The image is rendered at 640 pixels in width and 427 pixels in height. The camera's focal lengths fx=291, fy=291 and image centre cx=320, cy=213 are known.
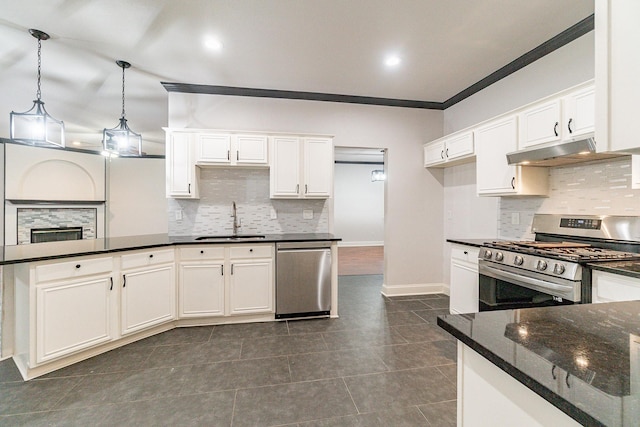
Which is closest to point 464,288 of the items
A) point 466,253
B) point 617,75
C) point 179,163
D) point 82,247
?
point 466,253

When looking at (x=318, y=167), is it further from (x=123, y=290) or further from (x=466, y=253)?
(x=123, y=290)

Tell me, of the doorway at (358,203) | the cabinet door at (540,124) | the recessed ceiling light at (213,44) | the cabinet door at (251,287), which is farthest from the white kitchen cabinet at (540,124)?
the doorway at (358,203)

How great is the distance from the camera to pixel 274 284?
10.4 feet

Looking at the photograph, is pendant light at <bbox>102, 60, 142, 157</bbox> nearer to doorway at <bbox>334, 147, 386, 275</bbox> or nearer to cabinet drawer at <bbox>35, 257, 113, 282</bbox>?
cabinet drawer at <bbox>35, 257, 113, 282</bbox>

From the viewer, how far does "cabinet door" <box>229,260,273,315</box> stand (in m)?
3.09

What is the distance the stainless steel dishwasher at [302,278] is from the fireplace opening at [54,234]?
19.2ft

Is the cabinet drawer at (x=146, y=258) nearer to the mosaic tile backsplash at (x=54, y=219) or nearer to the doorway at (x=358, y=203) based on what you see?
the mosaic tile backsplash at (x=54, y=219)

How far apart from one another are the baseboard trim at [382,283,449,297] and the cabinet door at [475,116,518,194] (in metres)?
1.68

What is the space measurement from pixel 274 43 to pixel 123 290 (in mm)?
2626

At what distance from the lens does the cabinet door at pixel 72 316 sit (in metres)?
2.11

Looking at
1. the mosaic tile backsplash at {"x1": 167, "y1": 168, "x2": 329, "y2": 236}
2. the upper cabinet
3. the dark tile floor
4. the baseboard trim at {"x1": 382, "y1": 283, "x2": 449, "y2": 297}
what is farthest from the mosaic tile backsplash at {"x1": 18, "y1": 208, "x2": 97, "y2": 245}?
the upper cabinet

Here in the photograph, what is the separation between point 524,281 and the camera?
2156mm

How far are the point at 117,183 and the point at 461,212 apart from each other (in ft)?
24.2

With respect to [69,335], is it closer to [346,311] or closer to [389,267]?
[346,311]
